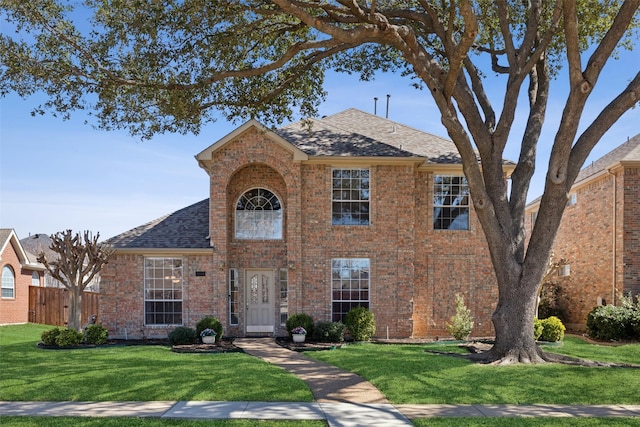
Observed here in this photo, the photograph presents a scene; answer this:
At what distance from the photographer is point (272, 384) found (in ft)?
34.9

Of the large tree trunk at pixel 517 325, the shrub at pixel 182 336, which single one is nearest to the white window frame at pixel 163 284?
the shrub at pixel 182 336

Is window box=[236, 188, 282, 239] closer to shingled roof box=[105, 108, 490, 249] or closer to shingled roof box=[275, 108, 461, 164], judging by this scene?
shingled roof box=[105, 108, 490, 249]

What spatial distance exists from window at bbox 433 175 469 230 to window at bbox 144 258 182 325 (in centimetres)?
921

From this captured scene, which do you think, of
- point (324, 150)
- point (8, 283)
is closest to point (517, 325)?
point (324, 150)

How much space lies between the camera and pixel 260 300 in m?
19.5

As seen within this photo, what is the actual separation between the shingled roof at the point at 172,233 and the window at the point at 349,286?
4.53 m

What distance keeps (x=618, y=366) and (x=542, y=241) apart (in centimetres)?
327

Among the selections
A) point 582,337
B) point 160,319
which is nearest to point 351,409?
point 160,319

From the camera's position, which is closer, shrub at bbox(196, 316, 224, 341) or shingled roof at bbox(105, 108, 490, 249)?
shrub at bbox(196, 316, 224, 341)

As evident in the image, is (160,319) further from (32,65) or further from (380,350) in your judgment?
(32,65)

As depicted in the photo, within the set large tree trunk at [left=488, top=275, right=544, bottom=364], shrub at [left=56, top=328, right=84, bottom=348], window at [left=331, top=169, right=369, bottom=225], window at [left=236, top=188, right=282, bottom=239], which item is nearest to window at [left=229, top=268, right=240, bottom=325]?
window at [left=236, top=188, right=282, bottom=239]

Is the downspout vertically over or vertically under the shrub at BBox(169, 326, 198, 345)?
over

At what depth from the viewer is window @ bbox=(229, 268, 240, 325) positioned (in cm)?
1931

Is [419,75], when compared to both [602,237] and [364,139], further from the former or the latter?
[602,237]
